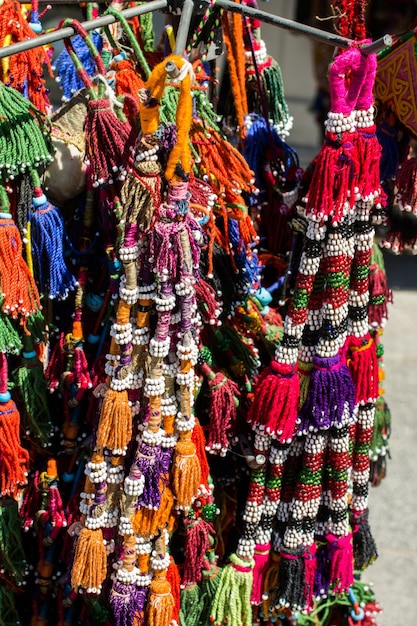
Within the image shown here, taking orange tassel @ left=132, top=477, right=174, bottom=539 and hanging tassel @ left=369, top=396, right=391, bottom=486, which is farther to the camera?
hanging tassel @ left=369, top=396, right=391, bottom=486

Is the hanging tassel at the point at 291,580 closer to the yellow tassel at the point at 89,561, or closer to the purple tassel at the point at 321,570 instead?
the purple tassel at the point at 321,570

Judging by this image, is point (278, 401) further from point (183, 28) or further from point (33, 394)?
point (183, 28)

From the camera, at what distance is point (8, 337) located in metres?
0.81

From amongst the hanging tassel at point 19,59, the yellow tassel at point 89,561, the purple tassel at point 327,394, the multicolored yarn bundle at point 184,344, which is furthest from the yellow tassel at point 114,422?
the hanging tassel at point 19,59

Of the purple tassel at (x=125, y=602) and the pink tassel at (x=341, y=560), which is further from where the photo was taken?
the pink tassel at (x=341, y=560)

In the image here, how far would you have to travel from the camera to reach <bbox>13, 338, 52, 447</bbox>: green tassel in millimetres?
887

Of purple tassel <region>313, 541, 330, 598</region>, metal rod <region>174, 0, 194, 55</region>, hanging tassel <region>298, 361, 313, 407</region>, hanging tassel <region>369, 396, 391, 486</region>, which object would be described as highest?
metal rod <region>174, 0, 194, 55</region>

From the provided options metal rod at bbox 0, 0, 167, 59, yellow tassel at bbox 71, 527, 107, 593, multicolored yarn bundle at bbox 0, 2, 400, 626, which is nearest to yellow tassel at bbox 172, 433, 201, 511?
multicolored yarn bundle at bbox 0, 2, 400, 626

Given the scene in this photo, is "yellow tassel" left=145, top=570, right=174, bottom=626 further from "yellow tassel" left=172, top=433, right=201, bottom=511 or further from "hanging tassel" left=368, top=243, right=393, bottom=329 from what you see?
"hanging tassel" left=368, top=243, right=393, bottom=329

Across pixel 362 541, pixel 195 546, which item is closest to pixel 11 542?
pixel 195 546

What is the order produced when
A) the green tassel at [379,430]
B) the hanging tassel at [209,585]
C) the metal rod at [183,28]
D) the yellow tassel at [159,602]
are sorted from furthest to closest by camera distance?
the green tassel at [379,430], the hanging tassel at [209,585], the yellow tassel at [159,602], the metal rod at [183,28]

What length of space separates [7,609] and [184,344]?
491mm

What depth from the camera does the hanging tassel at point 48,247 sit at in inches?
31.2

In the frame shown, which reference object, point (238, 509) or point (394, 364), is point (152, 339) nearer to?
point (238, 509)
